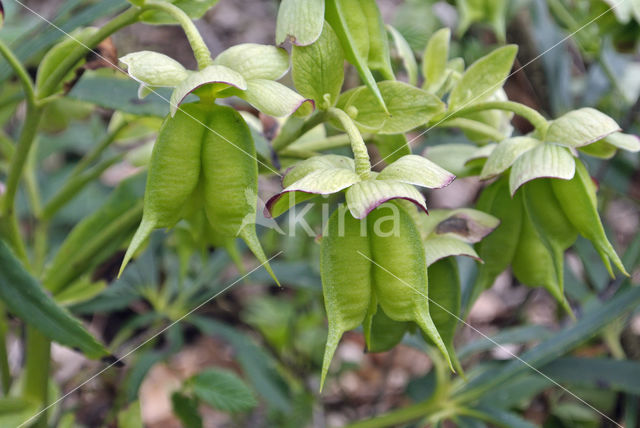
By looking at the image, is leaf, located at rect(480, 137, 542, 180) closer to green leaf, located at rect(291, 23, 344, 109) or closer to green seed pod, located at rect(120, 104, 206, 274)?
green leaf, located at rect(291, 23, 344, 109)

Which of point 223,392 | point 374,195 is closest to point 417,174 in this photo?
point 374,195

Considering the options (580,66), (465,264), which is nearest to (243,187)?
(465,264)

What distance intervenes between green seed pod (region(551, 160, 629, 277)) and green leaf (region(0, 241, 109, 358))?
0.50 m

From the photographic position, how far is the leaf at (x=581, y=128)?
1.72 feet

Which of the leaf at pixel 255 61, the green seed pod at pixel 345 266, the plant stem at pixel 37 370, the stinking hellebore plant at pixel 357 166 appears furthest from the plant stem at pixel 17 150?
the green seed pod at pixel 345 266

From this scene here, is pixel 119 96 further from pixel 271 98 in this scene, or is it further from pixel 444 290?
pixel 444 290

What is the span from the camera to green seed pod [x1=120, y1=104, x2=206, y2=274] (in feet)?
1.61

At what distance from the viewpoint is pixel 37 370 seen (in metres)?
0.78

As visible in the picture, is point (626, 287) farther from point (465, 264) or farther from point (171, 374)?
point (171, 374)

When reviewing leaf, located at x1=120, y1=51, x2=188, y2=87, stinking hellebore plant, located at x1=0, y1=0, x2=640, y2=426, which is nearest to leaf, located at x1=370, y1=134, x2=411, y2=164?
stinking hellebore plant, located at x1=0, y1=0, x2=640, y2=426

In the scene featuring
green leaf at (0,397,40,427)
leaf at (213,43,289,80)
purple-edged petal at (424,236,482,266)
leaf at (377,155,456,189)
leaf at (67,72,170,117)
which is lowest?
green leaf at (0,397,40,427)

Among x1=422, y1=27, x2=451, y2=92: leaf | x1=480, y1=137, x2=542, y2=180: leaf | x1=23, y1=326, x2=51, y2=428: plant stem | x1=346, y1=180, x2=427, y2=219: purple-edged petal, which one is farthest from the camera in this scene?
x1=23, y1=326, x2=51, y2=428: plant stem

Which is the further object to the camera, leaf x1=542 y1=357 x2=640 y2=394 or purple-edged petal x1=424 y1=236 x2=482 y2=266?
leaf x1=542 y1=357 x2=640 y2=394

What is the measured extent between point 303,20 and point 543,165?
0.24 meters
